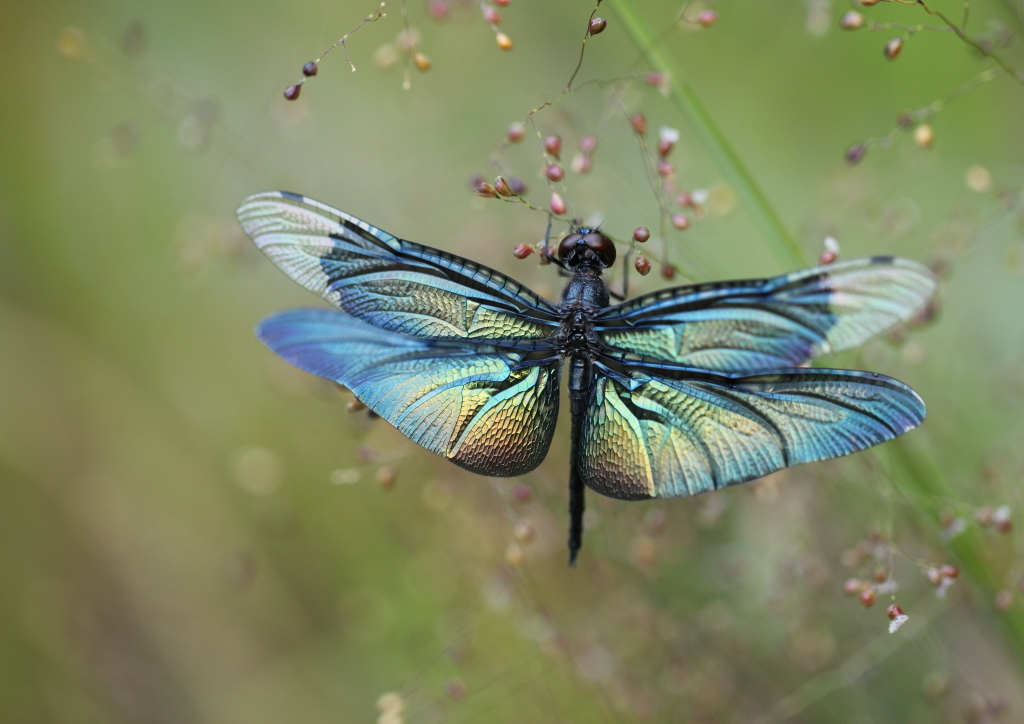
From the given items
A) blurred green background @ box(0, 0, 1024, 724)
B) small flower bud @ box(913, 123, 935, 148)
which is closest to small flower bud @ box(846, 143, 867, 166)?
small flower bud @ box(913, 123, 935, 148)

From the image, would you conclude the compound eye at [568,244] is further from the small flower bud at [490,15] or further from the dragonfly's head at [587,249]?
the small flower bud at [490,15]

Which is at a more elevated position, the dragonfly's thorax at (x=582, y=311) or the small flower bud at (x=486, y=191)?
the small flower bud at (x=486, y=191)

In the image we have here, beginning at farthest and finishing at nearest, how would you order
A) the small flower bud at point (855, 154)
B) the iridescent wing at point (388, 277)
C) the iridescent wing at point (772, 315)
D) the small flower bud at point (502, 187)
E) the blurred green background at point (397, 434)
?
the blurred green background at point (397, 434), the small flower bud at point (855, 154), the iridescent wing at point (388, 277), the small flower bud at point (502, 187), the iridescent wing at point (772, 315)

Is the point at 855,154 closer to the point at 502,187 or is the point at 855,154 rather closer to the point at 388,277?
the point at 502,187

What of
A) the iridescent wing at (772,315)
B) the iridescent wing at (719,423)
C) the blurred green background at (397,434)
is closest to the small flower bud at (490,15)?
the blurred green background at (397,434)

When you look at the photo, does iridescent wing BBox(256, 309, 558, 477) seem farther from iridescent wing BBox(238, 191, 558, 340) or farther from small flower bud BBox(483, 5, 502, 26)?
small flower bud BBox(483, 5, 502, 26)

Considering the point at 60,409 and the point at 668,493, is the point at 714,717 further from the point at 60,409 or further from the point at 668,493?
the point at 60,409

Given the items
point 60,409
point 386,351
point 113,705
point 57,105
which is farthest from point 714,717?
point 57,105
